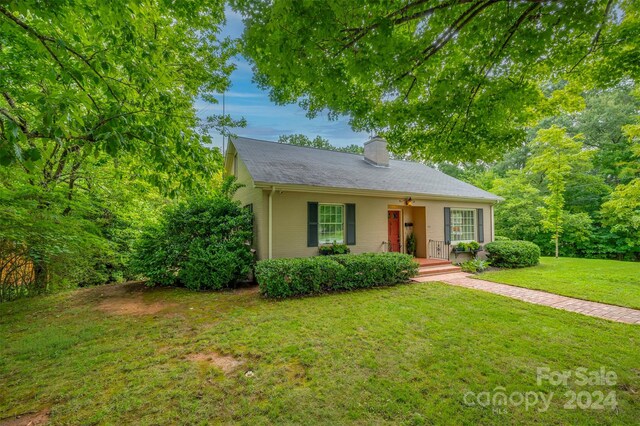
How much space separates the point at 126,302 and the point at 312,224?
16.6 ft

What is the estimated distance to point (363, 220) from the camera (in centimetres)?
927

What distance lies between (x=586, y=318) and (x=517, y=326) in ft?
5.01

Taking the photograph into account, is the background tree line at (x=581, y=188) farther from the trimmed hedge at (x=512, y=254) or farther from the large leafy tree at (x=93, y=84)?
the large leafy tree at (x=93, y=84)

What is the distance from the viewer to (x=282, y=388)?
2854mm

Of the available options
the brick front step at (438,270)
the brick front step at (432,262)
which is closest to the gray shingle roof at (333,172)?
the brick front step at (432,262)

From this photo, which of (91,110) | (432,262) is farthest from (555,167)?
(91,110)

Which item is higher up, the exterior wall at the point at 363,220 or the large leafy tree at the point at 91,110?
the large leafy tree at the point at 91,110

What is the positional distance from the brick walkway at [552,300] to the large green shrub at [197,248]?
5.37 meters

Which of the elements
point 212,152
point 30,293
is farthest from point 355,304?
point 30,293

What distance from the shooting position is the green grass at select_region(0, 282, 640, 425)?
8.22ft

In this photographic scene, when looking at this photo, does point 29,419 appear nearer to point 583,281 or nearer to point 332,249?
point 332,249

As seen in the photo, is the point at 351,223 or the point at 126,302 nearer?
the point at 126,302

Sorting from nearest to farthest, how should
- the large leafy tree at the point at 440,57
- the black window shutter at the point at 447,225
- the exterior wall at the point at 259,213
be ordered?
the large leafy tree at the point at 440,57, the exterior wall at the point at 259,213, the black window shutter at the point at 447,225

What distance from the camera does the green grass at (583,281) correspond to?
6.18 metres
